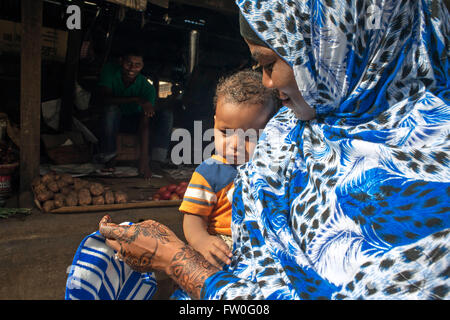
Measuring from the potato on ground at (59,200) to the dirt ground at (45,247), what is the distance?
12 centimetres

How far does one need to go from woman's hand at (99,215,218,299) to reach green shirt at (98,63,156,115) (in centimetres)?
462

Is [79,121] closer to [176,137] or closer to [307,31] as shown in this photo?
[176,137]

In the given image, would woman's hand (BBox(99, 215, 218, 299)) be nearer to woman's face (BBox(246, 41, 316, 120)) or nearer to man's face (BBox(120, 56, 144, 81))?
woman's face (BBox(246, 41, 316, 120))

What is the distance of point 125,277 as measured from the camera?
4.28 ft

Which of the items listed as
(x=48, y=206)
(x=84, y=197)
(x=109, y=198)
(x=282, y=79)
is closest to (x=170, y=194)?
(x=109, y=198)

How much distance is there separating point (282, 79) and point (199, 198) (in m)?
0.79

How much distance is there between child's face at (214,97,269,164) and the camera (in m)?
1.75

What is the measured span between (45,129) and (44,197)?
3046 millimetres

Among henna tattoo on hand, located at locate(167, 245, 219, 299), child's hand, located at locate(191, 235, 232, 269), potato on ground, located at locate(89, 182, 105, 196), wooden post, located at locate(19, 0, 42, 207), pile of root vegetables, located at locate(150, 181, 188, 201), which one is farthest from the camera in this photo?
pile of root vegetables, located at locate(150, 181, 188, 201)

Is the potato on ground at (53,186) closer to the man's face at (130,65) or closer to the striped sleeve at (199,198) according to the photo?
the man's face at (130,65)

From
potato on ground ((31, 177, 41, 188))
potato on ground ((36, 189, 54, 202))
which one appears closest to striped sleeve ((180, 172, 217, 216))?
potato on ground ((36, 189, 54, 202))

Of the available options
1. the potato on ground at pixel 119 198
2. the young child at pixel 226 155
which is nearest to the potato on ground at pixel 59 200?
the potato on ground at pixel 119 198

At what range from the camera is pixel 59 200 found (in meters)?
3.81

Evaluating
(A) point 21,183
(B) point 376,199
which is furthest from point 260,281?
(A) point 21,183
